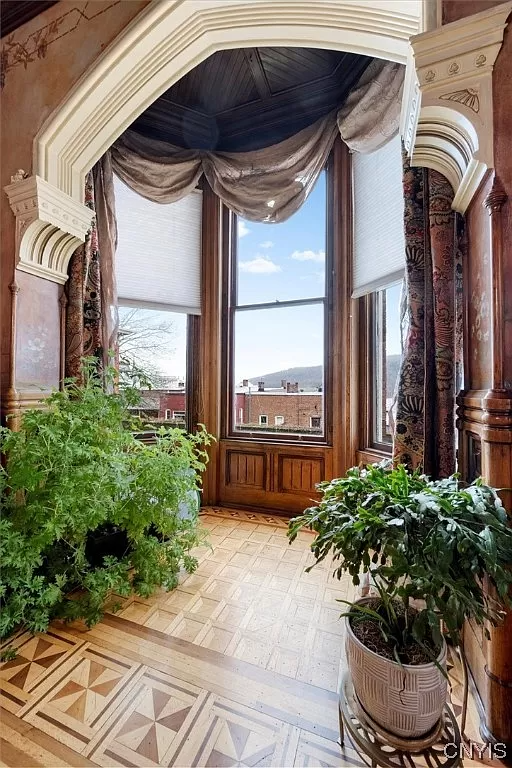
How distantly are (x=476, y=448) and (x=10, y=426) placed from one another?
2.39 metres

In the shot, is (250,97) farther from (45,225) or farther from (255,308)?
(45,225)

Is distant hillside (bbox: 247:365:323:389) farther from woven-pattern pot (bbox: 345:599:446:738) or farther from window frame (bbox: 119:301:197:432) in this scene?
woven-pattern pot (bbox: 345:599:446:738)

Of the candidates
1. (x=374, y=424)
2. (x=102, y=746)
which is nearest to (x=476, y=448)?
(x=374, y=424)

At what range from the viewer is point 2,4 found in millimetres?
2027

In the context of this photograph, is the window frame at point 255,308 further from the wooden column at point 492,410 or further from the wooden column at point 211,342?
the wooden column at point 492,410

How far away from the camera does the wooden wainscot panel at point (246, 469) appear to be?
3.16m

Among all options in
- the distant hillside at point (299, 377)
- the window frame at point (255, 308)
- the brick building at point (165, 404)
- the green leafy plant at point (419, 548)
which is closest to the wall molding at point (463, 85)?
the green leafy plant at point (419, 548)

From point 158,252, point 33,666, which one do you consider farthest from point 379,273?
point 33,666

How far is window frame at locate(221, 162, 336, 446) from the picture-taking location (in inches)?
117

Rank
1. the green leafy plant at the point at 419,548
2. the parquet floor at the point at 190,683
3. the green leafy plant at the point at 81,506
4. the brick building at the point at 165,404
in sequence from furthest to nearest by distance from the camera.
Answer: the brick building at the point at 165,404 < the green leafy plant at the point at 81,506 < the parquet floor at the point at 190,683 < the green leafy plant at the point at 419,548

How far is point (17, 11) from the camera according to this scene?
6.76ft

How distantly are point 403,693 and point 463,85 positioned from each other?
6.43 ft

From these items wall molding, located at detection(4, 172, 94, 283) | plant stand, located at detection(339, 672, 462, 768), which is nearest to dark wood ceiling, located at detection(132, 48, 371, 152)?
wall molding, located at detection(4, 172, 94, 283)

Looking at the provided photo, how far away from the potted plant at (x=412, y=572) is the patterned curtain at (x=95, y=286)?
199 centimetres
